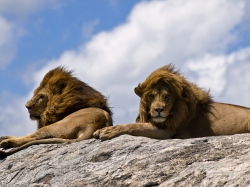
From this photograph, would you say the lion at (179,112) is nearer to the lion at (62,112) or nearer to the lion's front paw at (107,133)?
the lion's front paw at (107,133)

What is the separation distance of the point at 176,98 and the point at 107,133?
1.10m

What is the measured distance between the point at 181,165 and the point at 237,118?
2.27 meters

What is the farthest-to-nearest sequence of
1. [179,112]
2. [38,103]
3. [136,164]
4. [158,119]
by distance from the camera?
[38,103] < [179,112] < [158,119] < [136,164]

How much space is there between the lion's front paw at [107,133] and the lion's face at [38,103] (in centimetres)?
184

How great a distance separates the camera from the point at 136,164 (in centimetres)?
672

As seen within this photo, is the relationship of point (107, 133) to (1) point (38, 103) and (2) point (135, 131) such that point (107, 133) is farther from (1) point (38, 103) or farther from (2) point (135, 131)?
(1) point (38, 103)

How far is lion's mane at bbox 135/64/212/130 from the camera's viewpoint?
8.47 meters

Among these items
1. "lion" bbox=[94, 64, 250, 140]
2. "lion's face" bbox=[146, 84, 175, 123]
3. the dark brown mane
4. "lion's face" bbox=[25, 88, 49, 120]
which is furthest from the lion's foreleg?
"lion's face" bbox=[25, 88, 49, 120]

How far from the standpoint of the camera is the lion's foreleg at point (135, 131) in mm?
Answer: 7930

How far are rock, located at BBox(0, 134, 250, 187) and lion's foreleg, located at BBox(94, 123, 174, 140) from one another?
0.45 ft

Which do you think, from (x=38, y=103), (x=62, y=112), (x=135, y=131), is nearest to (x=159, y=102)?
(x=135, y=131)

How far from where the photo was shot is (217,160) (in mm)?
6336

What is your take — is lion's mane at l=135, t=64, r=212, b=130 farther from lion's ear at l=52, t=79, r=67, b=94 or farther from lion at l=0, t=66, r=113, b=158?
lion's ear at l=52, t=79, r=67, b=94

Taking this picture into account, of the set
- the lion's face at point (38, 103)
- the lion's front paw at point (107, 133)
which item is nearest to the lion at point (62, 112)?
the lion's face at point (38, 103)
